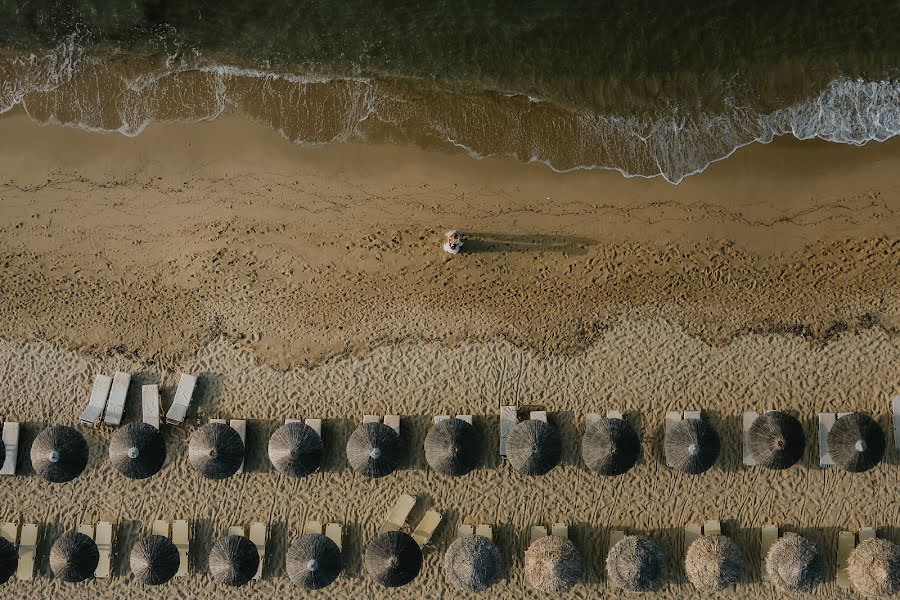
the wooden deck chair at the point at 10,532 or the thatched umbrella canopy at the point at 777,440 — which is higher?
the thatched umbrella canopy at the point at 777,440

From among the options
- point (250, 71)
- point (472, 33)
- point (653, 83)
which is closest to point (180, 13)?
point (250, 71)

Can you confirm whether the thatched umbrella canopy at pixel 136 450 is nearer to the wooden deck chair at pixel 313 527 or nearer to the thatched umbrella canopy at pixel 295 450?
the thatched umbrella canopy at pixel 295 450

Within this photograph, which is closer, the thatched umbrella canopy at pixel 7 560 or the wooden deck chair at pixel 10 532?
the thatched umbrella canopy at pixel 7 560

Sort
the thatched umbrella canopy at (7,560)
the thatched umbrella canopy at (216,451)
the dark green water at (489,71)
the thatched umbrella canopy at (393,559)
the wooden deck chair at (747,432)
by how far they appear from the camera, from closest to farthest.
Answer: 1. the thatched umbrella canopy at (393,559)
2. the thatched umbrella canopy at (216,451)
3. the wooden deck chair at (747,432)
4. the thatched umbrella canopy at (7,560)
5. the dark green water at (489,71)

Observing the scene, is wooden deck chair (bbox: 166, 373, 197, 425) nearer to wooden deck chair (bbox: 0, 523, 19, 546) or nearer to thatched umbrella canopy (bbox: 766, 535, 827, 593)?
wooden deck chair (bbox: 0, 523, 19, 546)

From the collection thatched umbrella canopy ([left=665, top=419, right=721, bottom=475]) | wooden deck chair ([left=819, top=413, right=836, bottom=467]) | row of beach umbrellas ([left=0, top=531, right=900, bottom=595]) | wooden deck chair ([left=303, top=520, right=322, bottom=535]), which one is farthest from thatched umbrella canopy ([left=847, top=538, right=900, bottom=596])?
wooden deck chair ([left=303, top=520, right=322, bottom=535])

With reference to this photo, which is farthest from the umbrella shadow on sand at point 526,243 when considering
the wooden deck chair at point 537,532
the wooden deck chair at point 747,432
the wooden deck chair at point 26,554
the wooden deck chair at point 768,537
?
the wooden deck chair at point 26,554

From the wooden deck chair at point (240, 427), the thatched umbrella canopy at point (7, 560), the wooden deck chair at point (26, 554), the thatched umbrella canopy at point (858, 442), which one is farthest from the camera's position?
the wooden deck chair at point (26, 554)

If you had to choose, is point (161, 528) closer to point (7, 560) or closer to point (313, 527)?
point (7, 560)
